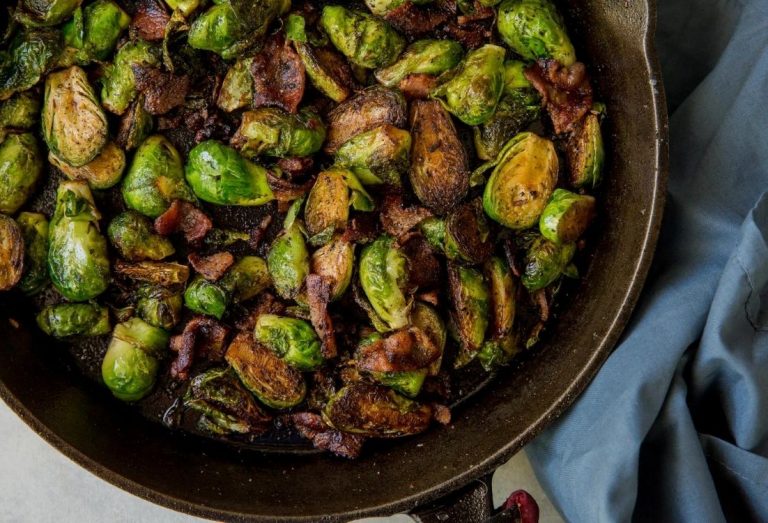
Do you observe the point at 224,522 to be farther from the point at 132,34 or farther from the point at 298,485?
the point at 132,34

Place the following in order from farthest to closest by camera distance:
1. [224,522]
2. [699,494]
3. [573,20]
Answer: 1. [573,20]
2. [224,522]
3. [699,494]

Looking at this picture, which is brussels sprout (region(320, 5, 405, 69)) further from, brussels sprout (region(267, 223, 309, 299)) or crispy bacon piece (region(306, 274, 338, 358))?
crispy bacon piece (region(306, 274, 338, 358))

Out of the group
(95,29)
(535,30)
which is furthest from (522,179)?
(95,29)

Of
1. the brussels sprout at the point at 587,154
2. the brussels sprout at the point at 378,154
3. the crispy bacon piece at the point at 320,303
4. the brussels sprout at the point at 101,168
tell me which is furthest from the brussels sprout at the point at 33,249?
the brussels sprout at the point at 587,154

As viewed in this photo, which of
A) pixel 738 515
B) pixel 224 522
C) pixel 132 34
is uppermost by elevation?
pixel 132 34

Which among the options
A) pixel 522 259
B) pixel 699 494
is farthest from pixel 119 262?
pixel 699 494

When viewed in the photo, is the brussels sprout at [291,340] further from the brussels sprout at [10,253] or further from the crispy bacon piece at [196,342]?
the brussels sprout at [10,253]
